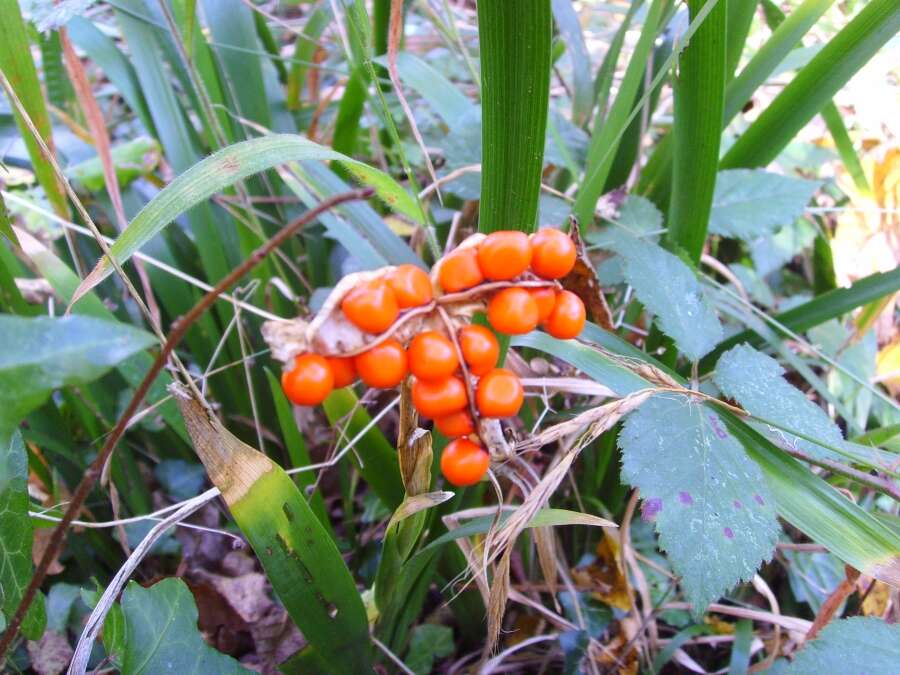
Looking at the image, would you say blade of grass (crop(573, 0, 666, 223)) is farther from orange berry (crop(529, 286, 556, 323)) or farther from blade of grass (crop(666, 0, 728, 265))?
orange berry (crop(529, 286, 556, 323))

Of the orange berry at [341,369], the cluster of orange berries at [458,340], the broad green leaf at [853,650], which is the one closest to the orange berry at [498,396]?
the cluster of orange berries at [458,340]

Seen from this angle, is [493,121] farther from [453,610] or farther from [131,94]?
[131,94]

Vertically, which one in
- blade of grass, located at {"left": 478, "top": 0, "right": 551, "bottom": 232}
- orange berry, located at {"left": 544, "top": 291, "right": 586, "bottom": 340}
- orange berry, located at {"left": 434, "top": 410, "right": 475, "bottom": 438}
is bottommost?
orange berry, located at {"left": 434, "top": 410, "right": 475, "bottom": 438}

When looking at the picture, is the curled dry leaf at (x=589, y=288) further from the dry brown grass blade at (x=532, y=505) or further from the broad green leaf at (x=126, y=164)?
the broad green leaf at (x=126, y=164)

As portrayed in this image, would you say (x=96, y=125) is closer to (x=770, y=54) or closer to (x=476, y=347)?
(x=476, y=347)

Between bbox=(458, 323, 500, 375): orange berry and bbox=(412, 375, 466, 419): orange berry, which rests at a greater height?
bbox=(458, 323, 500, 375): orange berry

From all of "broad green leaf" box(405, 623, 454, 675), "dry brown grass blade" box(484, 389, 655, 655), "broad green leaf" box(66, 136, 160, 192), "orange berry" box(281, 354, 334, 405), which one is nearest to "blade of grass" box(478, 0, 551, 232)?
"dry brown grass blade" box(484, 389, 655, 655)
